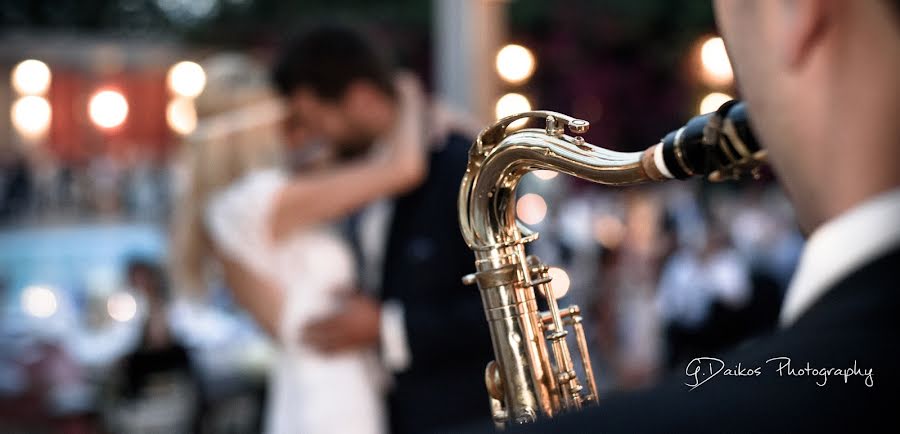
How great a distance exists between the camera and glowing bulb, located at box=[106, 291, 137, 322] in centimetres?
668

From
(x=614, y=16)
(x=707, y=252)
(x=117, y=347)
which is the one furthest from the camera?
(x=614, y=16)

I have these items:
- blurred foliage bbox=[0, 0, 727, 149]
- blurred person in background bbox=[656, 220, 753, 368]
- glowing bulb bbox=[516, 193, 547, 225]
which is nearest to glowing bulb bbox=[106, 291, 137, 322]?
blurred person in background bbox=[656, 220, 753, 368]

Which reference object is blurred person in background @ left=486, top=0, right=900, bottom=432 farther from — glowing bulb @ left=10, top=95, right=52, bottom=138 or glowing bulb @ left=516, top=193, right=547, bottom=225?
glowing bulb @ left=516, top=193, right=547, bottom=225

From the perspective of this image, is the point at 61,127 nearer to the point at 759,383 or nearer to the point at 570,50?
the point at 570,50

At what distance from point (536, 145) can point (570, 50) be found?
1307cm

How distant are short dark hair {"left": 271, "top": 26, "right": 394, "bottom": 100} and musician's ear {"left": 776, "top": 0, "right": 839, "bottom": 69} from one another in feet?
7.74

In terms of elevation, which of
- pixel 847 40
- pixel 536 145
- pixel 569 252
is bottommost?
pixel 847 40

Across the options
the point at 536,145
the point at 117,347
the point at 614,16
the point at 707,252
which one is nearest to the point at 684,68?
the point at 614,16

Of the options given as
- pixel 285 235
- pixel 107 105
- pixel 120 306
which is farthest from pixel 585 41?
pixel 285 235

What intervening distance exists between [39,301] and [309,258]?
6228mm

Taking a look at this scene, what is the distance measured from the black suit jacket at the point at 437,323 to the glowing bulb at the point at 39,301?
19.2 ft

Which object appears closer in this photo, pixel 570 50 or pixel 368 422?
pixel 368 422

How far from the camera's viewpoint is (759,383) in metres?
0.61

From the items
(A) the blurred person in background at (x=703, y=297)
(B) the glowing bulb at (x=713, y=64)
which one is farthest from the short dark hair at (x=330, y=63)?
(A) the blurred person in background at (x=703, y=297)
